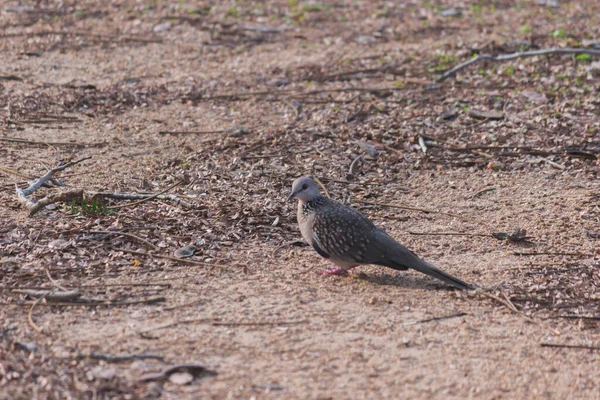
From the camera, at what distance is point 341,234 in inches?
211

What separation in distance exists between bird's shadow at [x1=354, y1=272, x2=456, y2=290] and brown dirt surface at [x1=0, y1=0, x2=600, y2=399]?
2 centimetres

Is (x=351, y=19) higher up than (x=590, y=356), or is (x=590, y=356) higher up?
(x=351, y=19)

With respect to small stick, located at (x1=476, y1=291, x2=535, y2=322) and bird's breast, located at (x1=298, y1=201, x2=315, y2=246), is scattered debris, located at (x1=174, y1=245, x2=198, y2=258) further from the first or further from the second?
small stick, located at (x1=476, y1=291, x2=535, y2=322)


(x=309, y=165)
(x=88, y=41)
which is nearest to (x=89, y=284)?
(x=309, y=165)

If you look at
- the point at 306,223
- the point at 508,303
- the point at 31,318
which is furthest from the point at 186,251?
the point at 508,303

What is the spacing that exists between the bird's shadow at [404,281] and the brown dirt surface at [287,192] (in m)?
0.02

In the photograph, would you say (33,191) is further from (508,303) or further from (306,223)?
(508,303)

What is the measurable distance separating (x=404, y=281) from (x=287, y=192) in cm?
170

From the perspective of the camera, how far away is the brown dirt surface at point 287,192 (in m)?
4.20

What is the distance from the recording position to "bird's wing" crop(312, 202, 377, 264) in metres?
5.28

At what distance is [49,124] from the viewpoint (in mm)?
8125

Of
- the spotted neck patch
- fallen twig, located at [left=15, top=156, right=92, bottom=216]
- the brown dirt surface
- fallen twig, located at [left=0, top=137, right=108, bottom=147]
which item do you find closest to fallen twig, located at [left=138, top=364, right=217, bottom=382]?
the brown dirt surface

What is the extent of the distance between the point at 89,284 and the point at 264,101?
14.3 ft

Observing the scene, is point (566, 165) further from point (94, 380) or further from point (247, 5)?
point (247, 5)
